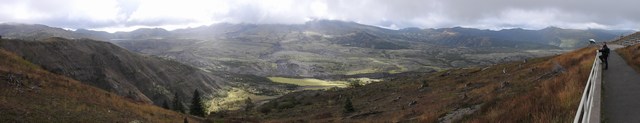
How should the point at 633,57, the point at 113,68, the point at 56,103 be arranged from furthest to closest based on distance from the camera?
the point at 113,68 → the point at 633,57 → the point at 56,103

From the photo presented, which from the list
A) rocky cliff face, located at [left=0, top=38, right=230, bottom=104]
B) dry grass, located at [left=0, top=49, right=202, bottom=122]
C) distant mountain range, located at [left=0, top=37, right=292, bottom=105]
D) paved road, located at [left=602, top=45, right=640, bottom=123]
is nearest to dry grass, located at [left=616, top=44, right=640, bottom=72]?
paved road, located at [left=602, top=45, right=640, bottom=123]

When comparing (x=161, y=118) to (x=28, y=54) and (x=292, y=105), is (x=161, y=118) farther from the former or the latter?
(x=28, y=54)

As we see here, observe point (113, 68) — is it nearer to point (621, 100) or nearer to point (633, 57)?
point (633, 57)

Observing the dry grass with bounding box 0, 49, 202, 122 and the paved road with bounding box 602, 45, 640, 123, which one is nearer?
the paved road with bounding box 602, 45, 640, 123

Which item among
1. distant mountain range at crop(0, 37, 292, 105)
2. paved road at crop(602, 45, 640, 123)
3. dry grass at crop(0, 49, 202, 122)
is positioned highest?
paved road at crop(602, 45, 640, 123)

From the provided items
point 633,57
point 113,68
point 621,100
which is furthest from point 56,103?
point 113,68

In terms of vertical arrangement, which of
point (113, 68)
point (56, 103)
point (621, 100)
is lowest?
point (113, 68)

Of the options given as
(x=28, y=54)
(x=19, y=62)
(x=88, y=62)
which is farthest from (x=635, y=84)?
(x=88, y=62)

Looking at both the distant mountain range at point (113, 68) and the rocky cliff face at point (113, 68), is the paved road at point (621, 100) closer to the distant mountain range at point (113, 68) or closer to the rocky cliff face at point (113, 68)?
the distant mountain range at point (113, 68)

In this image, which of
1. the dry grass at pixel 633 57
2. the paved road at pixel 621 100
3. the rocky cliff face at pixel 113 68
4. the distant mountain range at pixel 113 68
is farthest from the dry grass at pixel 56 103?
the rocky cliff face at pixel 113 68

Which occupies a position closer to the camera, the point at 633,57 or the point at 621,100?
the point at 621,100

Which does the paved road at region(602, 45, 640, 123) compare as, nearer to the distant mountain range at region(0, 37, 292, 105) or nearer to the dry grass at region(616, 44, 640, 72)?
the dry grass at region(616, 44, 640, 72)
